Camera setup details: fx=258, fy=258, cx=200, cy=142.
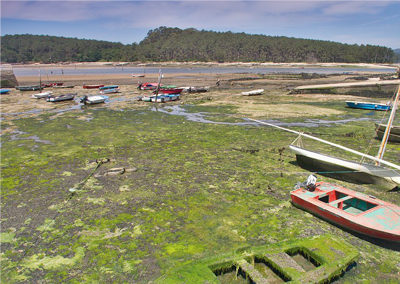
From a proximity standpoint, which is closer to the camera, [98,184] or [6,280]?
[6,280]

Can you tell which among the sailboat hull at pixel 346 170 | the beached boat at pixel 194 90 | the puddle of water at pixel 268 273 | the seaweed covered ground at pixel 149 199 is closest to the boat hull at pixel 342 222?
the seaweed covered ground at pixel 149 199

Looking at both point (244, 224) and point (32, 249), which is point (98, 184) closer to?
point (32, 249)

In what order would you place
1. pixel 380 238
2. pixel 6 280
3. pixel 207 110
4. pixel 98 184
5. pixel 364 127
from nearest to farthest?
pixel 6 280 < pixel 380 238 < pixel 98 184 < pixel 364 127 < pixel 207 110

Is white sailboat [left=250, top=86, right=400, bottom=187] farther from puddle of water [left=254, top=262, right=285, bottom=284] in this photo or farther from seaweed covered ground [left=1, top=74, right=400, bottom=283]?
puddle of water [left=254, top=262, right=285, bottom=284]

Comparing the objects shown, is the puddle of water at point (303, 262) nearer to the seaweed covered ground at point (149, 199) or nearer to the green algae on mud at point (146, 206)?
the seaweed covered ground at point (149, 199)

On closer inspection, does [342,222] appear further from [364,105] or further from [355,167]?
[364,105]

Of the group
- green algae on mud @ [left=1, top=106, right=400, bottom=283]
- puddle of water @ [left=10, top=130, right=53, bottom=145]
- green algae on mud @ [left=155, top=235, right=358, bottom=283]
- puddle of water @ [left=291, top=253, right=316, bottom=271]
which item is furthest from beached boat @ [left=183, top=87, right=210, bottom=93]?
puddle of water @ [left=291, top=253, right=316, bottom=271]

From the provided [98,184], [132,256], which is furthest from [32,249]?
[98,184]
